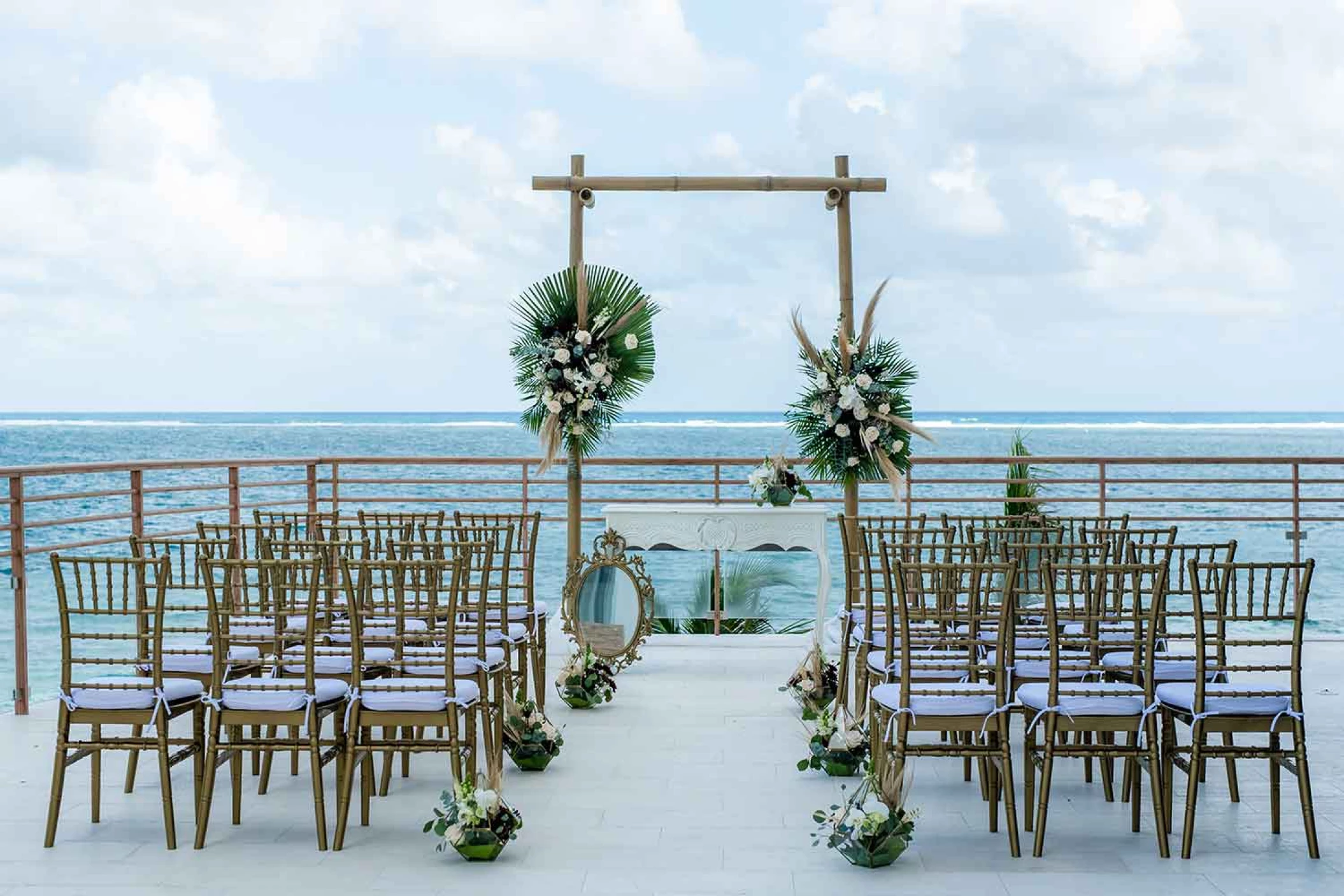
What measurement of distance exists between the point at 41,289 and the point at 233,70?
34.2ft

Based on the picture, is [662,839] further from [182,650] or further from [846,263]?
[846,263]

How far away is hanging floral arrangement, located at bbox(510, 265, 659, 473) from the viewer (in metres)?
7.20

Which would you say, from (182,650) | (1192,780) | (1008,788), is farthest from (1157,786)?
(182,650)

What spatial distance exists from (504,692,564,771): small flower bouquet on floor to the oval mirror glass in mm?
2083

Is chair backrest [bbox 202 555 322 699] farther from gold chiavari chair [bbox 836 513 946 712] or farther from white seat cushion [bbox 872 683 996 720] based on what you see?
gold chiavari chair [bbox 836 513 946 712]

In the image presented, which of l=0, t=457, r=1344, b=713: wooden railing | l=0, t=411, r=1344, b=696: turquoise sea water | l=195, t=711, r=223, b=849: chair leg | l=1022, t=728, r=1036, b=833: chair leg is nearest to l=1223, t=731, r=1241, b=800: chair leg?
l=1022, t=728, r=1036, b=833: chair leg

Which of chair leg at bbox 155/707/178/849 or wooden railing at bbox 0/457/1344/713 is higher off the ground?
wooden railing at bbox 0/457/1344/713

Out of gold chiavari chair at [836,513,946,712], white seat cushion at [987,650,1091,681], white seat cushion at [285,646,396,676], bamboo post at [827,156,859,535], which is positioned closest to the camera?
white seat cushion at [987,650,1091,681]

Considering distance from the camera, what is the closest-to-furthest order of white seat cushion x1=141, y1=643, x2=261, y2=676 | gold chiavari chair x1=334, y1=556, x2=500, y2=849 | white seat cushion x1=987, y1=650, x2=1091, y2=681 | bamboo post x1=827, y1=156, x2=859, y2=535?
gold chiavari chair x1=334, y1=556, x2=500, y2=849, white seat cushion x1=987, y1=650, x2=1091, y2=681, white seat cushion x1=141, y1=643, x2=261, y2=676, bamboo post x1=827, y1=156, x2=859, y2=535

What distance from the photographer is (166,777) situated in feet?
13.1

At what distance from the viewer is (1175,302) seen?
33.1m

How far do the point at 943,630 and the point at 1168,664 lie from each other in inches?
31.7

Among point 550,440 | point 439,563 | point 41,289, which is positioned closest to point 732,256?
point 41,289

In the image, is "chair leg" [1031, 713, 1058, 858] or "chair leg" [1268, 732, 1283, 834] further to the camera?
"chair leg" [1268, 732, 1283, 834]
